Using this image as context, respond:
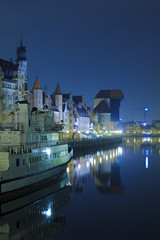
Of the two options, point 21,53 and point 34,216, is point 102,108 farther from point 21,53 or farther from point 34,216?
point 34,216

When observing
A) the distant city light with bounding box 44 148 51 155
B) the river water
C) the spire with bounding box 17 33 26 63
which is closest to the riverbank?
the spire with bounding box 17 33 26 63

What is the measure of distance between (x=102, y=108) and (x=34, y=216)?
149 m

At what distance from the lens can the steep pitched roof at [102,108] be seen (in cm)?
17400

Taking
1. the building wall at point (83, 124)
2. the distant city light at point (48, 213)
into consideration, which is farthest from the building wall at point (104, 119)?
the distant city light at point (48, 213)

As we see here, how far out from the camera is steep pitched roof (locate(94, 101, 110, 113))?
571 ft

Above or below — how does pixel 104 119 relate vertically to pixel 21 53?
below

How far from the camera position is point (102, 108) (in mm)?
175250

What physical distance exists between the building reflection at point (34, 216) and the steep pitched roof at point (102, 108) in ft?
457

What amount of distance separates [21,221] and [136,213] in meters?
12.1

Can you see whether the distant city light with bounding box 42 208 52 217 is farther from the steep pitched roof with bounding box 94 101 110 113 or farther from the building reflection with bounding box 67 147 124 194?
the steep pitched roof with bounding box 94 101 110 113

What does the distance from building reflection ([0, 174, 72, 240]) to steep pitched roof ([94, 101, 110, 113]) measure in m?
139

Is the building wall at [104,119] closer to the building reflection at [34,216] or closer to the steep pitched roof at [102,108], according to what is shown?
the steep pitched roof at [102,108]

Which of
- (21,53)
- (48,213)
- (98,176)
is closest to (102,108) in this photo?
(21,53)

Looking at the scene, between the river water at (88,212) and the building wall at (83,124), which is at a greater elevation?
the building wall at (83,124)
